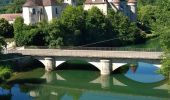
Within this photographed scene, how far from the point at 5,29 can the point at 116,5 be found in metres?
23.2

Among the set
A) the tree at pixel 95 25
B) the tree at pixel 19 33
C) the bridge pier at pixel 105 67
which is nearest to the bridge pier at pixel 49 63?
the bridge pier at pixel 105 67

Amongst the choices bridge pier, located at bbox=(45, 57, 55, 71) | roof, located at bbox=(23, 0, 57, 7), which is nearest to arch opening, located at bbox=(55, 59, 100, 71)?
bridge pier, located at bbox=(45, 57, 55, 71)

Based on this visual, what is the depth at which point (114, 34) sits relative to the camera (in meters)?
73.1

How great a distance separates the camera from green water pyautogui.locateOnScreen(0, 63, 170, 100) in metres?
40.0

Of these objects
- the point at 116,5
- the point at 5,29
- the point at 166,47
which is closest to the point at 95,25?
the point at 116,5

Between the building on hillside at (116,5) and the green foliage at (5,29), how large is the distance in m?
16.9

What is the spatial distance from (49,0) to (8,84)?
93.2 ft

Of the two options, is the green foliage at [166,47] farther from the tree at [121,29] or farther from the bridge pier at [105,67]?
the tree at [121,29]

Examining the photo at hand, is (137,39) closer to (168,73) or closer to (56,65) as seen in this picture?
(56,65)

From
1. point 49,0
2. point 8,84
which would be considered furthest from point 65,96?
point 49,0

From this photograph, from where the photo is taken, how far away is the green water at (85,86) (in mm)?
40006

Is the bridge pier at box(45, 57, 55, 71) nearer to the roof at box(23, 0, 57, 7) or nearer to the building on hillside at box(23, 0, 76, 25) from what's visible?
the building on hillside at box(23, 0, 76, 25)

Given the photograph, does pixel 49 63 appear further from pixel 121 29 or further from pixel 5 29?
pixel 121 29

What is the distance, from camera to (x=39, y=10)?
228 feet
